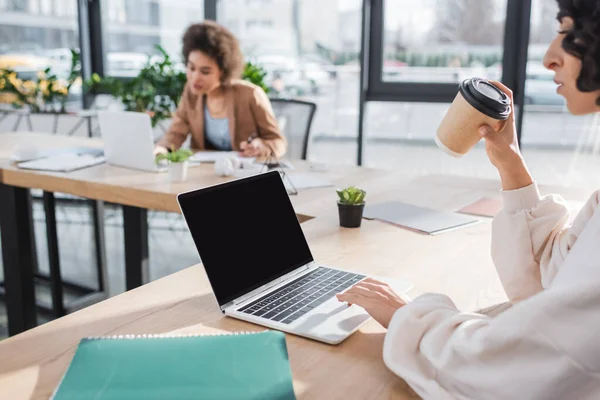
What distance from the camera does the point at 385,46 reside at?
4184 millimetres

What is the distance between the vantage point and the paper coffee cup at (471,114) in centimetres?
116

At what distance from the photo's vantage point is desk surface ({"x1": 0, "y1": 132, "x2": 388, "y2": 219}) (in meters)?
2.01

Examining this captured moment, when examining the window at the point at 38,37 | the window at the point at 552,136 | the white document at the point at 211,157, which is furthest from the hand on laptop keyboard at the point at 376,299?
the window at the point at 38,37

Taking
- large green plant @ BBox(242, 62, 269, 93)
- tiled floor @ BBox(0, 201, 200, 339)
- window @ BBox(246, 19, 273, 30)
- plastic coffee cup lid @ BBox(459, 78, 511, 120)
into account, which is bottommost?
tiled floor @ BBox(0, 201, 200, 339)

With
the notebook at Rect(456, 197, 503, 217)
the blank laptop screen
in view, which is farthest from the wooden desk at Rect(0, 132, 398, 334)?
the blank laptop screen

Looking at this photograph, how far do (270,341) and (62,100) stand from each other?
4.47 meters

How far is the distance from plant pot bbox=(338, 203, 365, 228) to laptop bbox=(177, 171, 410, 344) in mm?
338

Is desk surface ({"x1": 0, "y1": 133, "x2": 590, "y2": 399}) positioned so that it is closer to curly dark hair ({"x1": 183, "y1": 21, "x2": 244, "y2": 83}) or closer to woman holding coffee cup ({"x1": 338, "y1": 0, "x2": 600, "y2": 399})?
woman holding coffee cup ({"x1": 338, "y1": 0, "x2": 600, "y2": 399})

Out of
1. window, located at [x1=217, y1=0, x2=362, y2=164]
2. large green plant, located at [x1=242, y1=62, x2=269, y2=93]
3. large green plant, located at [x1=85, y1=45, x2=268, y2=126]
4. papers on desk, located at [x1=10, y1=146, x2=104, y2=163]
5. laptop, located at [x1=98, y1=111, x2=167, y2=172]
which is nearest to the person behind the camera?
laptop, located at [x1=98, y1=111, x2=167, y2=172]

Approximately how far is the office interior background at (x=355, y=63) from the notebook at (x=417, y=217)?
199cm

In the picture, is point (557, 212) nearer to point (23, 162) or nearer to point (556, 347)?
point (556, 347)

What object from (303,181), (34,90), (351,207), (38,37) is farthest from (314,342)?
(38,37)

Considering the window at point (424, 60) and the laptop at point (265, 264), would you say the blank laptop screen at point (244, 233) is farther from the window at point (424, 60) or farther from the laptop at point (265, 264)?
the window at point (424, 60)

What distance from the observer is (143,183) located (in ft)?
7.09
